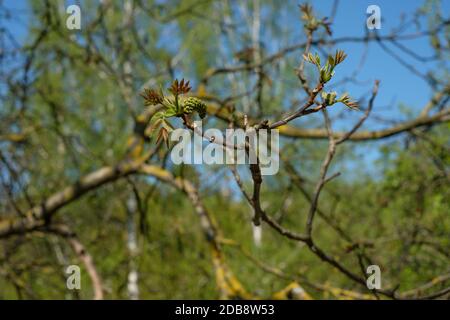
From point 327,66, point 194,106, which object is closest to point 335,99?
point 327,66

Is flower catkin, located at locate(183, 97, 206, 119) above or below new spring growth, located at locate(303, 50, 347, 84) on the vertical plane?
below

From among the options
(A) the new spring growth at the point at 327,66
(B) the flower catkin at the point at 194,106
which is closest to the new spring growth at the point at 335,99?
(A) the new spring growth at the point at 327,66

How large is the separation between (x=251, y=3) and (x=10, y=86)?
411 inches

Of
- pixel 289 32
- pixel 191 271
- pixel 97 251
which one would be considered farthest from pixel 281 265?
pixel 289 32

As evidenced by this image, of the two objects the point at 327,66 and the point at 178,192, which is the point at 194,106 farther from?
the point at 178,192

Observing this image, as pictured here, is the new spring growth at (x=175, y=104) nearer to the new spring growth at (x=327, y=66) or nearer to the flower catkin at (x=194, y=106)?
the flower catkin at (x=194, y=106)

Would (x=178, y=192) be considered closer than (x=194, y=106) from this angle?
No

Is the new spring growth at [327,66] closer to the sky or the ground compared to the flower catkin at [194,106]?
closer to the sky

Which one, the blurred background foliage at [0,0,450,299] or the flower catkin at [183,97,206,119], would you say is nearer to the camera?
the flower catkin at [183,97,206,119]

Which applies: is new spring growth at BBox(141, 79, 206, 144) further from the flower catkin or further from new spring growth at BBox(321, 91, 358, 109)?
new spring growth at BBox(321, 91, 358, 109)

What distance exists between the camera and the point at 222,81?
38.1 feet

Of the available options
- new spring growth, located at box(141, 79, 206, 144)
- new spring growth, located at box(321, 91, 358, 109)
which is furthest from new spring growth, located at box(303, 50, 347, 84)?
new spring growth, located at box(141, 79, 206, 144)

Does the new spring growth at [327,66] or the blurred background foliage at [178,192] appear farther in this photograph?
the blurred background foliage at [178,192]
